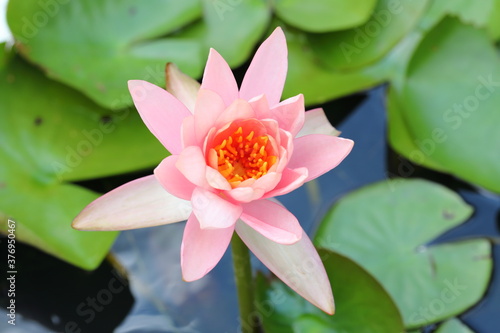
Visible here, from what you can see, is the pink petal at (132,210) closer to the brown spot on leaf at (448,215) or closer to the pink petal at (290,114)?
the pink petal at (290,114)

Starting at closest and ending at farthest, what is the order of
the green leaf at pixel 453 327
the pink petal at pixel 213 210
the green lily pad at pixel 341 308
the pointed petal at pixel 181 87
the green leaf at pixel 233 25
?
the pink petal at pixel 213 210
the pointed petal at pixel 181 87
the green lily pad at pixel 341 308
the green leaf at pixel 453 327
the green leaf at pixel 233 25

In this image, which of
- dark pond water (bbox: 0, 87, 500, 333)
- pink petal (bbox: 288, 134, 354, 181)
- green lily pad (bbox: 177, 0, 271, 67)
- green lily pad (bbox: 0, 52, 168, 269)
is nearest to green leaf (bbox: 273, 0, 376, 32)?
green lily pad (bbox: 177, 0, 271, 67)

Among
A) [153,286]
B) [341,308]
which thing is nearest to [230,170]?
[341,308]

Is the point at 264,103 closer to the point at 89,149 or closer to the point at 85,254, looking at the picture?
the point at 85,254

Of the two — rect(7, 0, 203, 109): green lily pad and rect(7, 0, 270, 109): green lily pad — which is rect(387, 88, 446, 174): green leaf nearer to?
rect(7, 0, 270, 109): green lily pad

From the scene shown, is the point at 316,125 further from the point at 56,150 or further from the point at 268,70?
the point at 56,150

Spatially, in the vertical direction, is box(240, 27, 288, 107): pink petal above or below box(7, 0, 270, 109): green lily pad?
above

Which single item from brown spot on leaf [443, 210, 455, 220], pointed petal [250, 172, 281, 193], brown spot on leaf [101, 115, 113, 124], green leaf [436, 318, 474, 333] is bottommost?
green leaf [436, 318, 474, 333]

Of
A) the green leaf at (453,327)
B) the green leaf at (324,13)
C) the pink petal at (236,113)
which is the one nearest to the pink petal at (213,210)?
the pink petal at (236,113)
